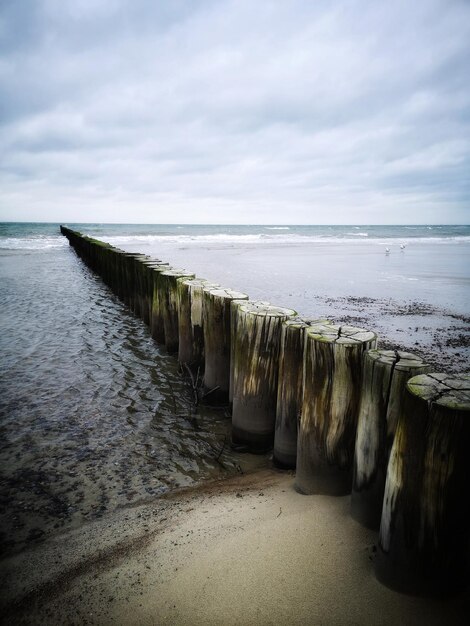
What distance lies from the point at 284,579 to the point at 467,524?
3.40ft

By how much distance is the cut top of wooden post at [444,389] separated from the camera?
1697mm

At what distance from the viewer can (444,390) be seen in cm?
180

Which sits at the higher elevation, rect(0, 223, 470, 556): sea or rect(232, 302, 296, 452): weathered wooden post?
rect(232, 302, 296, 452): weathered wooden post

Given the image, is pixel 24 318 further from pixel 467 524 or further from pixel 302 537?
pixel 467 524

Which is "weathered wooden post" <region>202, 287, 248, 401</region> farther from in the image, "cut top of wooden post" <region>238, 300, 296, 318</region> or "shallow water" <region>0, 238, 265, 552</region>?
"cut top of wooden post" <region>238, 300, 296, 318</region>

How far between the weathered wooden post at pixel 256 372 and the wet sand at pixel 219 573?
85 centimetres

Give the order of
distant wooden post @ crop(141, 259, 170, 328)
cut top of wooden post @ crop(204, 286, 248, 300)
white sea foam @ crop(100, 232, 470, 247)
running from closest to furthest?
cut top of wooden post @ crop(204, 286, 248, 300) → distant wooden post @ crop(141, 259, 170, 328) → white sea foam @ crop(100, 232, 470, 247)

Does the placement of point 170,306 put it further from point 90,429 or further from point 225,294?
point 90,429

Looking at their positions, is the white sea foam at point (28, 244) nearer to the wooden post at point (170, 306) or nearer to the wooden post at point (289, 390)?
the wooden post at point (170, 306)

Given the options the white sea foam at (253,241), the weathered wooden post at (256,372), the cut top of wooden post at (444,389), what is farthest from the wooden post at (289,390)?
the white sea foam at (253,241)

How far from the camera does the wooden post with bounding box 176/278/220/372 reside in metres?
4.98

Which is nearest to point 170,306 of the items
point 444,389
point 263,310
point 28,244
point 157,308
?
point 157,308

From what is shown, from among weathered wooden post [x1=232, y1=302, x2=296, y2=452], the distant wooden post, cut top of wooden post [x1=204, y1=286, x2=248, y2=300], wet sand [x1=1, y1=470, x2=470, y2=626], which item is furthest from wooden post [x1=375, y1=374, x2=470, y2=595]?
the distant wooden post

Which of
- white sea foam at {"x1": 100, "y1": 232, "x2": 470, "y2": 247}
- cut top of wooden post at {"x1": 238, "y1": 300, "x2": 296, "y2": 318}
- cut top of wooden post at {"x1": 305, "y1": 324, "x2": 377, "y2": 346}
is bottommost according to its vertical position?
cut top of wooden post at {"x1": 305, "y1": 324, "x2": 377, "y2": 346}
